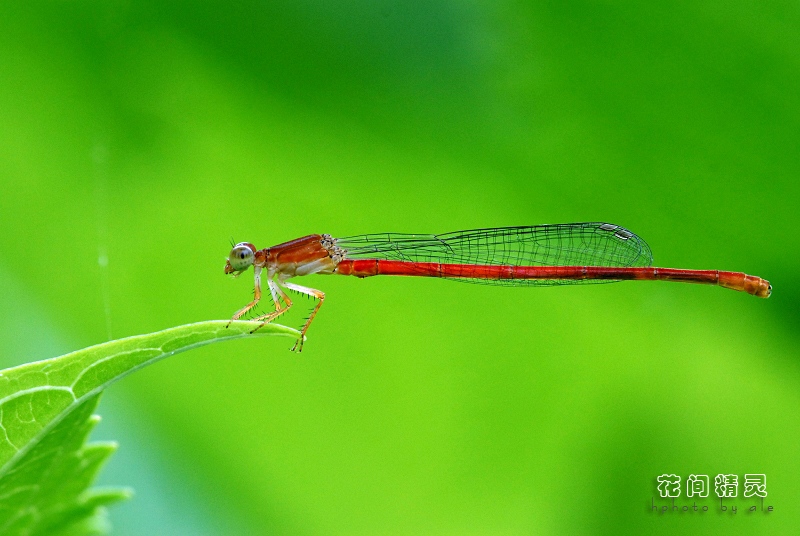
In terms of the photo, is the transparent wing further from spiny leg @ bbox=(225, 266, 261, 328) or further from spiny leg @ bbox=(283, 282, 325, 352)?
spiny leg @ bbox=(225, 266, 261, 328)

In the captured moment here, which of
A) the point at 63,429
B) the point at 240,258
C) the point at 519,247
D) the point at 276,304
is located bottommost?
the point at 63,429

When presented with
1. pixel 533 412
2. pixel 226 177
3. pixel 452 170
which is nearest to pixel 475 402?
pixel 533 412

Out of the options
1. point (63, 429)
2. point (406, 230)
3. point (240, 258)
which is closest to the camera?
point (63, 429)

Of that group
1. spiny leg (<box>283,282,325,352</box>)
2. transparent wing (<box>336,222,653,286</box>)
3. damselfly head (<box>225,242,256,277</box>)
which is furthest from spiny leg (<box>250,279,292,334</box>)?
transparent wing (<box>336,222,653,286</box>)

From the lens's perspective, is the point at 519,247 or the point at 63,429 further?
the point at 519,247

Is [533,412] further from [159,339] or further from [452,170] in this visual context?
[159,339]

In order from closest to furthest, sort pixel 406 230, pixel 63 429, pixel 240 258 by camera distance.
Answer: pixel 63 429, pixel 240 258, pixel 406 230

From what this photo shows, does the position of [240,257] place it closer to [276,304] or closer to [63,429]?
[276,304]

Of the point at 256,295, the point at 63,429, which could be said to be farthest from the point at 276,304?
the point at 63,429

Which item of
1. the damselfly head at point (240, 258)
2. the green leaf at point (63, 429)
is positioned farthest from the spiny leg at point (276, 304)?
the green leaf at point (63, 429)
